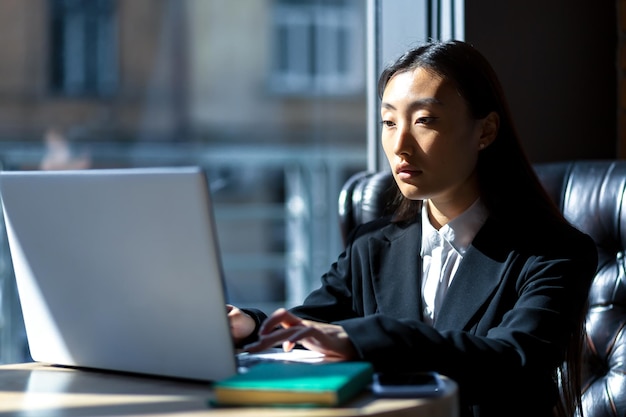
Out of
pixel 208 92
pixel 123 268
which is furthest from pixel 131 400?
pixel 208 92

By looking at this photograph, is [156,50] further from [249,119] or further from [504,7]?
[504,7]

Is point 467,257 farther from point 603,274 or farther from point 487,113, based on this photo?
point 603,274

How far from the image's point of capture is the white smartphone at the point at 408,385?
87 cm

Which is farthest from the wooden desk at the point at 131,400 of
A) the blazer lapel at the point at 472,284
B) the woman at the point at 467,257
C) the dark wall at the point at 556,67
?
the dark wall at the point at 556,67

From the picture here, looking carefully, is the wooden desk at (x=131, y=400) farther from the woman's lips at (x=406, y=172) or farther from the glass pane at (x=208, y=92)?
the glass pane at (x=208, y=92)

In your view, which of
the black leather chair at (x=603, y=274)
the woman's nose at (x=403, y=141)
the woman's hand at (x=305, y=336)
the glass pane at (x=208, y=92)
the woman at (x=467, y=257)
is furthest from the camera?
the glass pane at (x=208, y=92)

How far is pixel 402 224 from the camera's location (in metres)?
1.40

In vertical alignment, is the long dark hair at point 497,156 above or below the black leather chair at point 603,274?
above

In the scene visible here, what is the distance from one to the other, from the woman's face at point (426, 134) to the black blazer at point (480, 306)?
104 mm

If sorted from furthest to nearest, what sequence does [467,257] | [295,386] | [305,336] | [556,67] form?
1. [556,67]
2. [467,257]
3. [305,336]
4. [295,386]

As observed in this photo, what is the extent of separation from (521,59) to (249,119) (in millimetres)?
9478

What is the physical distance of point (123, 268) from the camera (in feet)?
3.17

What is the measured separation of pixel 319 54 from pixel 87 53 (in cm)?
278

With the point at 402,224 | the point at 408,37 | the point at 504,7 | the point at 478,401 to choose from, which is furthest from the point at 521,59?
the point at 478,401
